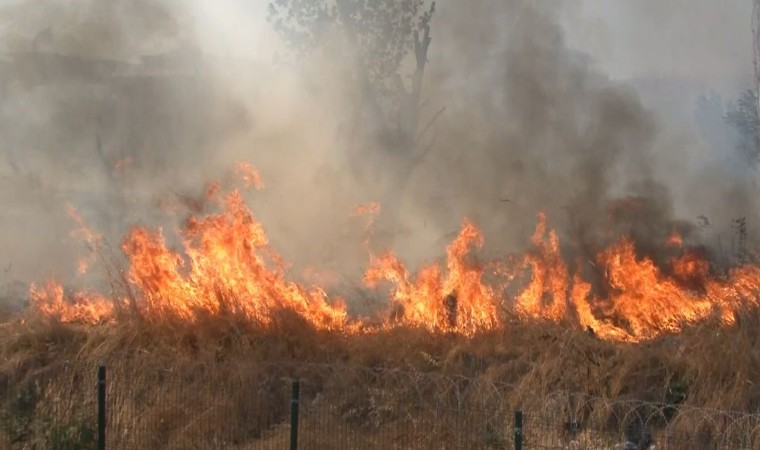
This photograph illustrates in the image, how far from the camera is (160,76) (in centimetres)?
2164

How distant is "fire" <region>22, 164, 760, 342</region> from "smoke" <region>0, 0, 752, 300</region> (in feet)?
8.82

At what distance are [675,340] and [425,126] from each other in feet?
37.7

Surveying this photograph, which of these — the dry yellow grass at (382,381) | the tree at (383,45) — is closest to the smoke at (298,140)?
the tree at (383,45)

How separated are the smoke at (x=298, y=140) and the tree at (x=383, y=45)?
1.05ft

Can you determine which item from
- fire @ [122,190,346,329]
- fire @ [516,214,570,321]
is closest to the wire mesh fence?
fire @ [122,190,346,329]

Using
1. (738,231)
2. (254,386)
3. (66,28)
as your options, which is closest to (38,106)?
(66,28)

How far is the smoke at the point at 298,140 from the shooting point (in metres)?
18.1

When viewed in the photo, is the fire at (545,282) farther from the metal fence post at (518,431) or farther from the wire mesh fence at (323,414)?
the metal fence post at (518,431)

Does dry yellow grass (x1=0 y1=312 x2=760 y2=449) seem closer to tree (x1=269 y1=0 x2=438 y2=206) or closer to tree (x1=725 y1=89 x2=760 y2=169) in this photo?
tree (x1=269 y1=0 x2=438 y2=206)

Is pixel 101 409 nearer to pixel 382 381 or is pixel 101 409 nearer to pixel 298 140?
pixel 382 381

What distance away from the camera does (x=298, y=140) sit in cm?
1972

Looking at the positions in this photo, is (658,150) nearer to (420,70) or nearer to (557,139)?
(557,139)

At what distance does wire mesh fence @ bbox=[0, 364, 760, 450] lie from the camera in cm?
877

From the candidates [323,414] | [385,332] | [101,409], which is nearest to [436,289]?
[385,332]
